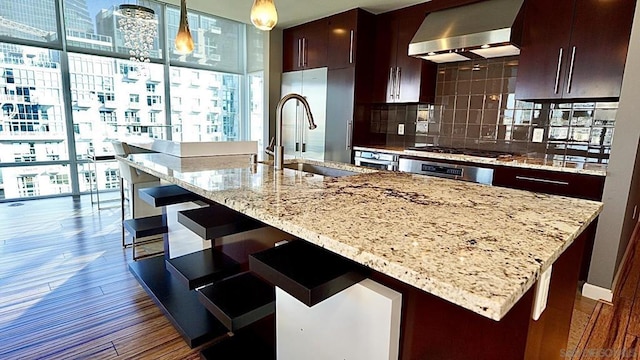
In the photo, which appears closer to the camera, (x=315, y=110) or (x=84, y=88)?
(x=315, y=110)

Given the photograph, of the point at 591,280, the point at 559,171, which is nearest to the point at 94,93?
the point at 559,171

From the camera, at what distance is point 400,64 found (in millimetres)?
3838

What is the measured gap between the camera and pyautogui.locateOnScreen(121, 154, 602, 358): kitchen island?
2.13ft

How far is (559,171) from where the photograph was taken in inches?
97.5

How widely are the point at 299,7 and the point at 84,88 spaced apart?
336 centimetres

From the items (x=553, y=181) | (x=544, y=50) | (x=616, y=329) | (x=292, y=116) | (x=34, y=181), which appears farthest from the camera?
(x=34, y=181)

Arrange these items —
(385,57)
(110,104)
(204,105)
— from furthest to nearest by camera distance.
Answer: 1. (204,105)
2. (110,104)
3. (385,57)

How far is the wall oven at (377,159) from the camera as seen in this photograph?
3.60 meters

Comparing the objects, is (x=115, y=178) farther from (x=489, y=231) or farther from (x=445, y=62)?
(x=489, y=231)

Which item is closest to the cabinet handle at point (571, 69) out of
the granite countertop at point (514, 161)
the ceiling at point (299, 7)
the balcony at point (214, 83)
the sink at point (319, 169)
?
the granite countertop at point (514, 161)

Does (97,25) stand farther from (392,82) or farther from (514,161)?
(514,161)

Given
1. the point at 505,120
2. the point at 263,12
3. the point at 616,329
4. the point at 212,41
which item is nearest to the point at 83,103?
the point at 212,41

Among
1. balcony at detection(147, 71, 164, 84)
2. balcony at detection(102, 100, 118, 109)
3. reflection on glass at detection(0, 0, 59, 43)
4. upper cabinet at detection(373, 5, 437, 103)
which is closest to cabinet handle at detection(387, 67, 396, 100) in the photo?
upper cabinet at detection(373, 5, 437, 103)

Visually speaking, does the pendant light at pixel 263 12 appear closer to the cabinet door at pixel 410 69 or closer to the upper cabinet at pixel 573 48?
the cabinet door at pixel 410 69
